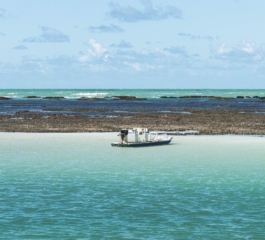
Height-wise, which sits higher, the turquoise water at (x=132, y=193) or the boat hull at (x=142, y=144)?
the boat hull at (x=142, y=144)

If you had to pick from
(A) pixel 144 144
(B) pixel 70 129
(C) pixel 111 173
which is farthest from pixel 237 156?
(B) pixel 70 129

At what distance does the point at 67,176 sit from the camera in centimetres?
2792

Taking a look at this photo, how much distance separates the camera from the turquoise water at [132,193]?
1841cm

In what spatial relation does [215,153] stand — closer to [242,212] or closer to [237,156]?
[237,156]

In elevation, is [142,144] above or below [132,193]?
above

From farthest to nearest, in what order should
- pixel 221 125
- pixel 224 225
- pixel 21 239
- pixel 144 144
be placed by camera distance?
pixel 221 125
pixel 144 144
pixel 224 225
pixel 21 239

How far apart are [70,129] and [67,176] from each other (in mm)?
28406

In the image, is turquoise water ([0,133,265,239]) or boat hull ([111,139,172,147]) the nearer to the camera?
turquoise water ([0,133,265,239])

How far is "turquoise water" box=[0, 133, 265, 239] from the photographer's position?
18406 millimetres

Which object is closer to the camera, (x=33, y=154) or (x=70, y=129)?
(x=33, y=154)

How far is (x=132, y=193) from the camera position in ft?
78.0

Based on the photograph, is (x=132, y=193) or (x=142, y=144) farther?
(x=142, y=144)

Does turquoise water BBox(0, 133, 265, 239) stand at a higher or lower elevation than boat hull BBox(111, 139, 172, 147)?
lower

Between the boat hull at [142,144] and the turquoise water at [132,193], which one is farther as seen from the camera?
the boat hull at [142,144]
